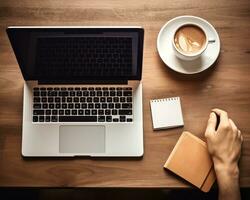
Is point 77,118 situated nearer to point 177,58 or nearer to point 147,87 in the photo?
point 147,87

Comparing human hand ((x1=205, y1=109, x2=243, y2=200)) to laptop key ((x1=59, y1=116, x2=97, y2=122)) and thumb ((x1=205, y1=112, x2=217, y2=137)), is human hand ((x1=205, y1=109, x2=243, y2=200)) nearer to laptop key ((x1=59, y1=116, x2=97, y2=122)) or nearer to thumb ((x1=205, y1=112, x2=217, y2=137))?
thumb ((x1=205, y1=112, x2=217, y2=137))

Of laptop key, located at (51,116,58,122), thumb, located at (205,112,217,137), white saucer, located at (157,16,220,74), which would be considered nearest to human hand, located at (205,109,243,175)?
thumb, located at (205,112,217,137)

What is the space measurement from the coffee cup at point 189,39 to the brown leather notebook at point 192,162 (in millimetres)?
213

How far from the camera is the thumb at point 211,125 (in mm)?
1045

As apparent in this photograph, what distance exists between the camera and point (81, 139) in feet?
3.49

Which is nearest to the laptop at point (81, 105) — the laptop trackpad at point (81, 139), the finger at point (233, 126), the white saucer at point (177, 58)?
the laptop trackpad at point (81, 139)

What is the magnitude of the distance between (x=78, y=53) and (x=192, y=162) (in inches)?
15.6

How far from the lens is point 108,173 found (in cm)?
105

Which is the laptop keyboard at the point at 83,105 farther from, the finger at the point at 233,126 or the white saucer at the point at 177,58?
the finger at the point at 233,126

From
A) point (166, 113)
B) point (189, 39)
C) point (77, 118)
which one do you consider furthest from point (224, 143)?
point (77, 118)

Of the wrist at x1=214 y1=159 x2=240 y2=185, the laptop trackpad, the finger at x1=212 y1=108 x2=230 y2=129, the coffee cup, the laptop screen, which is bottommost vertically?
the wrist at x1=214 y1=159 x2=240 y2=185

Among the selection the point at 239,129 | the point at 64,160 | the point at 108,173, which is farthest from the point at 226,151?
the point at 64,160

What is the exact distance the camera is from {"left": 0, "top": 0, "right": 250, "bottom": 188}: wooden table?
105 centimetres

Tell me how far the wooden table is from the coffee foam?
0.07 m
